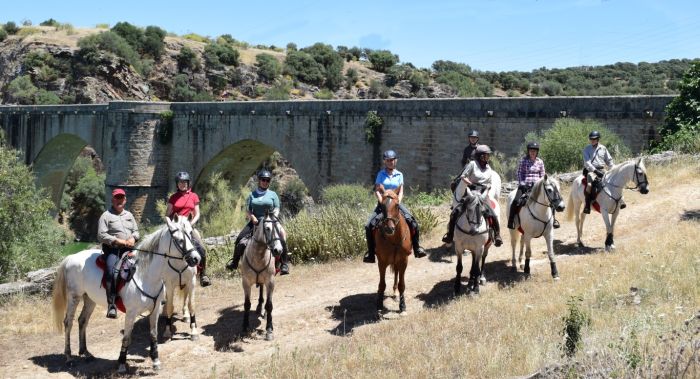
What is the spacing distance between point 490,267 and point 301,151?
17.1 m

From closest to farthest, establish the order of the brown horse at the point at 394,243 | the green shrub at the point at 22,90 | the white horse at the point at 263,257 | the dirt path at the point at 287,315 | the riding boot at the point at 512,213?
the dirt path at the point at 287,315 → the white horse at the point at 263,257 → the brown horse at the point at 394,243 → the riding boot at the point at 512,213 → the green shrub at the point at 22,90

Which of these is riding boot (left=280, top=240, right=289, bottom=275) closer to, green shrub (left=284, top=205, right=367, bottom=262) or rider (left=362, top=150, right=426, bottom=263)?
rider (left=362, top=150, right=426, bottom=263)

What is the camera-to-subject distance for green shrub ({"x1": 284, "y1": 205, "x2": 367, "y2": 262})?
1249 cm

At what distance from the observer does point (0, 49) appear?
197 feet

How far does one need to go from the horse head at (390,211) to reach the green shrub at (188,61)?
5408cm

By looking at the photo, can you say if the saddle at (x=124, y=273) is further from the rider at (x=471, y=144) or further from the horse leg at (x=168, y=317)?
the rider at (x=471, y=144)

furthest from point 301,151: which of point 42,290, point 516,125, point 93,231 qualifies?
→ point 93,231

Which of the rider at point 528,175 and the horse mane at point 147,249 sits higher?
the rider at point 528,175

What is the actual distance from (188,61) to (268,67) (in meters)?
7.13

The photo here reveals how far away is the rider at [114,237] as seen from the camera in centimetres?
715

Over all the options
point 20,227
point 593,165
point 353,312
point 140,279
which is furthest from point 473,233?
point 20,227

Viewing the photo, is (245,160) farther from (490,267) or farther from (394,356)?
(394,356)

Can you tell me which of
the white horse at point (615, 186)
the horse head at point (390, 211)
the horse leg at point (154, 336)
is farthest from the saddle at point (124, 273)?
the white horse at point (615, 186)

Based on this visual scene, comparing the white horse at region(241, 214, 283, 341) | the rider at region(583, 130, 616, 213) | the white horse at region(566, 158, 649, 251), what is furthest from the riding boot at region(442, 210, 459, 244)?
the rider at region(583, 130, 616, 213)
